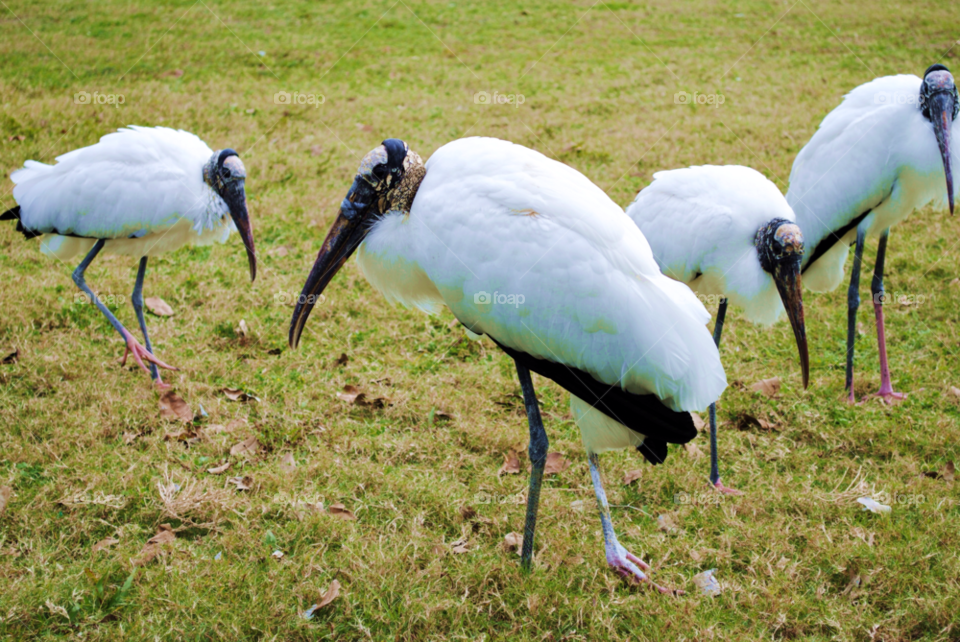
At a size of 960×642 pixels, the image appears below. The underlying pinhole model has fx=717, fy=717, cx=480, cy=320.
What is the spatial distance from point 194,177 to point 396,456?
216 cm

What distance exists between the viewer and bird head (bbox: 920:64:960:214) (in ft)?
12.0

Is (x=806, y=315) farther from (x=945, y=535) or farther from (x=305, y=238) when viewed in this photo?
(x=305, y=238)

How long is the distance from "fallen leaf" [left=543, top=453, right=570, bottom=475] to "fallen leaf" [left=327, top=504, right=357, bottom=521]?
976 millimetres

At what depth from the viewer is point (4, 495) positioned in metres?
3.17

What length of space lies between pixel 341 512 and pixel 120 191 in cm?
241

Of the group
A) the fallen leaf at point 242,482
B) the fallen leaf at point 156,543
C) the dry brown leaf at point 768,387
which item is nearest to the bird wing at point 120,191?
the fallen leaf at point 242,482

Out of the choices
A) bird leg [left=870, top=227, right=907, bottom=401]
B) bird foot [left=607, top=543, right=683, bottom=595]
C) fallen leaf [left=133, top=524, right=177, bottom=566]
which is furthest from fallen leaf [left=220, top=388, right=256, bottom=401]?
bird leg [left=870, top=227, right=907, bottom=401]

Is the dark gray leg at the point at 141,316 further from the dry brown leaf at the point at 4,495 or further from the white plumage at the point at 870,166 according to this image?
the white plumage at the point at 870,166

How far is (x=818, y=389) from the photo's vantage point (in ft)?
13.5

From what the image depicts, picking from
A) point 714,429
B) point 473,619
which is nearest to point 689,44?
point 714,429

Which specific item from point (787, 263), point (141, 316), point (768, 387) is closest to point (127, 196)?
point (141, 316)

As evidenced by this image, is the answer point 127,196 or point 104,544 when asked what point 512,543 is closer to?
point 104,544

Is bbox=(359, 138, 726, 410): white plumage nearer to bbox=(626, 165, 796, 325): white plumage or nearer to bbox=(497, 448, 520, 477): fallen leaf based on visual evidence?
bbox=(626, 165, 796, 325): white plumage

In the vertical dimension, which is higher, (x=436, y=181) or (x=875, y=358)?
(x=436, y=181)
